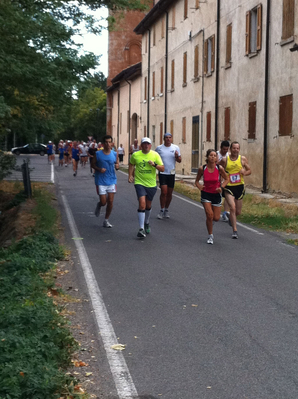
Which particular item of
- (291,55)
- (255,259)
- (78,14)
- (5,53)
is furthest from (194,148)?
(255,259)

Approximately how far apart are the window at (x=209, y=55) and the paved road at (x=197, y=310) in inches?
741

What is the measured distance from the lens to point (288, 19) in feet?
72.3

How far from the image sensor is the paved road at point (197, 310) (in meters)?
4.94

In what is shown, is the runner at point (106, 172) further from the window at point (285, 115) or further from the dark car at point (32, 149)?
the dark car at point (32, 149)

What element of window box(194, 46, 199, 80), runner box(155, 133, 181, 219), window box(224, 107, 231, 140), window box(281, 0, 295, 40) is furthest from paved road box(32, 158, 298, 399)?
window box(194, 46, 199, 80)

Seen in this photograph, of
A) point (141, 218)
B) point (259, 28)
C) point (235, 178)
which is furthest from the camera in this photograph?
point (259, 28)

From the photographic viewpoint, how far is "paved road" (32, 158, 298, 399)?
4.94m

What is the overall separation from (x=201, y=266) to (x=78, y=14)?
908 centimetres

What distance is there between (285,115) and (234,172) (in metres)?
9.48

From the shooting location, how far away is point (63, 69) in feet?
50.5

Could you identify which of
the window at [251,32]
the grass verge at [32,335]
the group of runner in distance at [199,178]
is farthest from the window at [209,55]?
the grass verge at [32,335]

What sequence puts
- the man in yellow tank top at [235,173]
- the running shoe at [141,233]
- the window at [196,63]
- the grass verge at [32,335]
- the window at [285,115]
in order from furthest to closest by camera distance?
the window at [196,63]
the window at [285,115]
the man in yellow tank top at [235,173]
the running shoe at [141,233]
the grass verge at [32,335]

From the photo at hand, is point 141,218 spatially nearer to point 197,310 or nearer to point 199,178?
point 199,178

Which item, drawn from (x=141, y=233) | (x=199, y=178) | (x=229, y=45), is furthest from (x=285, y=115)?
(x=141, y=233)
